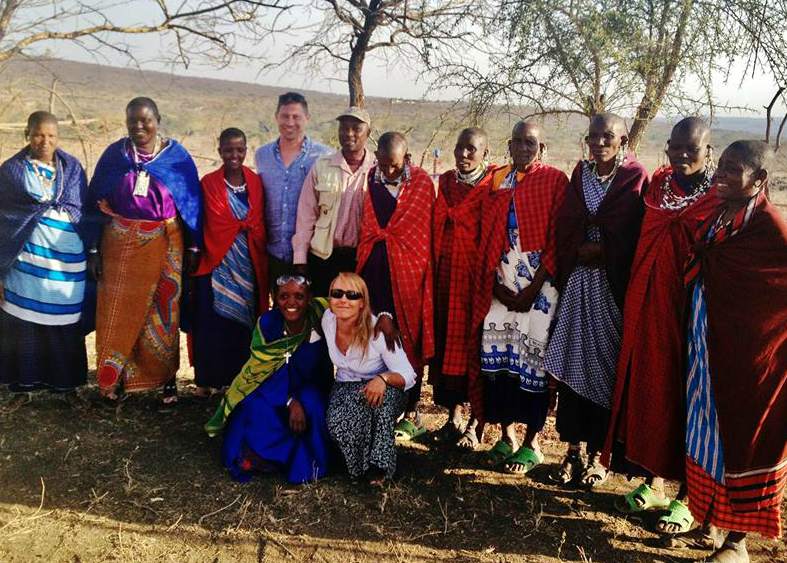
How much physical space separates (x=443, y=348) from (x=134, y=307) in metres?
2.03

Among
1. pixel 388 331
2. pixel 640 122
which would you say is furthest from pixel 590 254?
pixel 640 122

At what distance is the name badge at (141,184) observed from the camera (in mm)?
3828

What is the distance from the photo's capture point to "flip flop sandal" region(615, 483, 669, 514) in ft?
10.5

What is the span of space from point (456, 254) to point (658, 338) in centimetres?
119

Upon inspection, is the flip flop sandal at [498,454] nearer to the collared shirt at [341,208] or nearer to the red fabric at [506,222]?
the red fabric at [506,222]

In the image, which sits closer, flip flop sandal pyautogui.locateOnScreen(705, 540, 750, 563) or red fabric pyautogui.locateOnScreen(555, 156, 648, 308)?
flip flop sandal pyautogui.locateOnScreen(705, 540, 750, 563)

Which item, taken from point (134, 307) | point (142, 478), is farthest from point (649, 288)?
point (134, 307)

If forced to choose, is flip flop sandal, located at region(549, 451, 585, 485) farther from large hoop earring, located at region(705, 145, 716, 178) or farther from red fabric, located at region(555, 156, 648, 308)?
large hoop earring, located at region(705, 145, 716, 178)

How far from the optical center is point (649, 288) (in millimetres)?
2996

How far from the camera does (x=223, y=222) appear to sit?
397cm

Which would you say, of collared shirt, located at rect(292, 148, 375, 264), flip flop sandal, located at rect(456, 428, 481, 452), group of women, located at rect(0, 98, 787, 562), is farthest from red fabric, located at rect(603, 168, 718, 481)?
collared shirt, located at rect(292, 148, 375, 264)

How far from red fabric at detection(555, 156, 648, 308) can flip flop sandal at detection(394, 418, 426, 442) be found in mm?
1504

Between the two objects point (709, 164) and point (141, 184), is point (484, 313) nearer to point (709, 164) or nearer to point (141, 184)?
point (709, 164)

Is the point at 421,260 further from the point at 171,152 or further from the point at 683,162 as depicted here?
the point at 171,152
